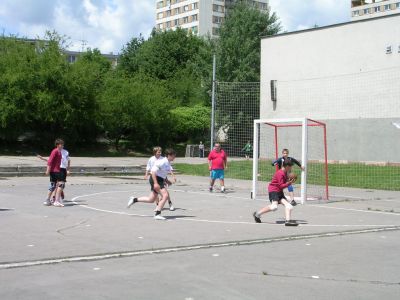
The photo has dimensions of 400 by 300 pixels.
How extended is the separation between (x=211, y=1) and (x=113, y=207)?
10336cm

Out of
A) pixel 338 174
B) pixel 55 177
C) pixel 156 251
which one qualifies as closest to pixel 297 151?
pixel 338 174

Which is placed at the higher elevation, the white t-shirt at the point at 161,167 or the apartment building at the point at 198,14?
the apartment building at the point at 198,14

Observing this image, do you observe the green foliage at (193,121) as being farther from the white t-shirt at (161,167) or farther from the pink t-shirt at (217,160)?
the white t-shirt at (161,167)

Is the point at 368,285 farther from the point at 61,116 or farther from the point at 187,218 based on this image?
the point at 61,116

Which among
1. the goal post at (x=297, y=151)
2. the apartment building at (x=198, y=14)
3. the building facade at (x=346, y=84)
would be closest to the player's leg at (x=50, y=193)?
the goal post at (x=297, y=151)

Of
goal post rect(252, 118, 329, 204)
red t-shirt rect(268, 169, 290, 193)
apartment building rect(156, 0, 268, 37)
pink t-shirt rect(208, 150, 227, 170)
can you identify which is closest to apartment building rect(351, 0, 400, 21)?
apartment building rect(156, 0, 268, 37)

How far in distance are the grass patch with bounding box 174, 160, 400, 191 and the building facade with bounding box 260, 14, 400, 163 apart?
150 inches

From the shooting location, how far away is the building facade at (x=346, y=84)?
106 ft

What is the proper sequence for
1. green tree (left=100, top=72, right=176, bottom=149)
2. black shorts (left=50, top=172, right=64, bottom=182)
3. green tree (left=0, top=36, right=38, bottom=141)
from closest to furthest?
black shorts (left=50, top=172, right=64, bottom=182) → green tree (left=0, top=36, right=38, bottom=141) → green tree (left=100, top=72, right=176, bottom=149)

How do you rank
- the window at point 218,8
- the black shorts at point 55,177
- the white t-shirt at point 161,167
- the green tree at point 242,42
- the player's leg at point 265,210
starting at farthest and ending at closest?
the window at point 218,8, the green tree at point 242,42, the black shorts at point 55,177, the white t-shirt at point 161,167, the player's leg at point 265,210

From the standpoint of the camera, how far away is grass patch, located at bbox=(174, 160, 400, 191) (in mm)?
23109

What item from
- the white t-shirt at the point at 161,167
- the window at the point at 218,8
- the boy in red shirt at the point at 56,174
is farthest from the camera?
the window at the point at 218,8

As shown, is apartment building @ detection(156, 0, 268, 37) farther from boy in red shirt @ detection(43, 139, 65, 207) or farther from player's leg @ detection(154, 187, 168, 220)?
player's leg @ detection(154, 187, 168, 220)

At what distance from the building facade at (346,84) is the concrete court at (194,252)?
724 inches
